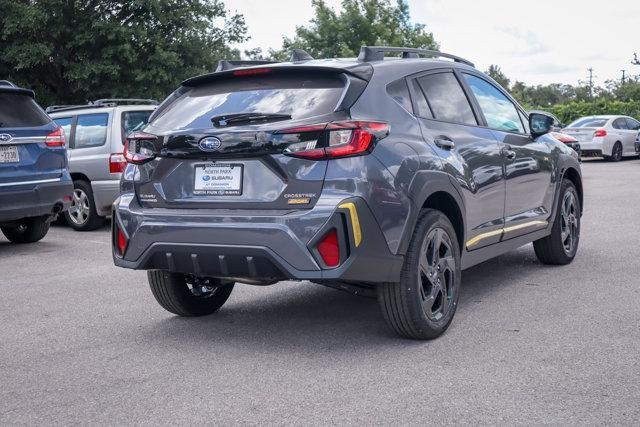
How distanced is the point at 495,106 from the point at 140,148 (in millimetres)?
2838

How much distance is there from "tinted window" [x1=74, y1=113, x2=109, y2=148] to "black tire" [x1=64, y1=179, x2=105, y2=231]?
538 mm

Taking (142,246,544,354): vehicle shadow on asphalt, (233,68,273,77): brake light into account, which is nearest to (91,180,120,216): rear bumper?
(142,246,544,354): vehicle shadow on asphalt

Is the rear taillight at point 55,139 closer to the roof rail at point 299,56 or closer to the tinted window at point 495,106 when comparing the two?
the roof rail at point 299,56

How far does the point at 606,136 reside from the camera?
27.2 m

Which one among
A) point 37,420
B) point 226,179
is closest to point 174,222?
point 226,179

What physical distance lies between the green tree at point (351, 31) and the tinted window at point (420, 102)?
52610mm

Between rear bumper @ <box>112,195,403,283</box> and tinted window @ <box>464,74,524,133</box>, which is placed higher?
tinted window @ <box>464,74,524,133</box>

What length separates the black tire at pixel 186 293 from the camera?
6.06m

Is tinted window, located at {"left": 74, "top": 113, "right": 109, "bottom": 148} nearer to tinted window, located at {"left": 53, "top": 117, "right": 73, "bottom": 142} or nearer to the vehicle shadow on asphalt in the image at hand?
tinted window, located at {"left": 53, "top": 117, "right": 73, "bottom": 142}

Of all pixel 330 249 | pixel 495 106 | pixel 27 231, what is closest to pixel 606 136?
pixel 27 231

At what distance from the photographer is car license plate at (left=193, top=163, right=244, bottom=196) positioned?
513 cm

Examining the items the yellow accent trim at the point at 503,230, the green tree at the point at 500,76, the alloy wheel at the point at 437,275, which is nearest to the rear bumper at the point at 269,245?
the alloy wheel at the point at 437,275

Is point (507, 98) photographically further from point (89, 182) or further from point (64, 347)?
point (89, 182)

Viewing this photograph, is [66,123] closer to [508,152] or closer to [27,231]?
[27,231]
